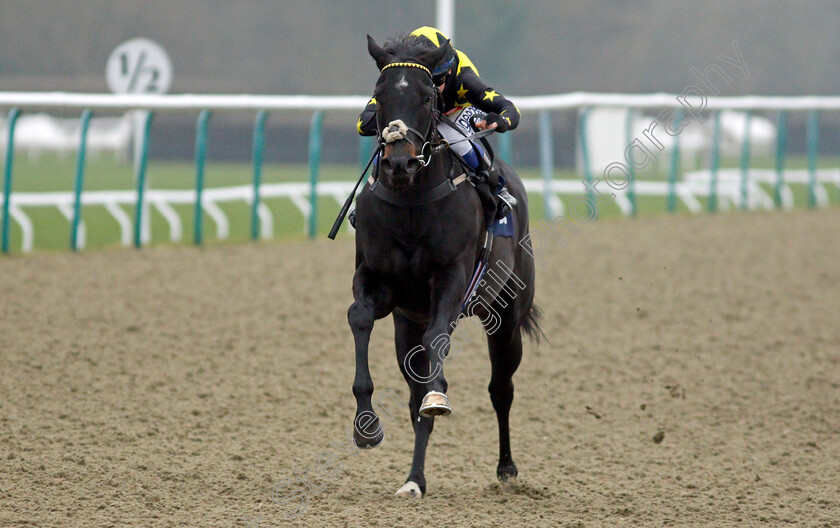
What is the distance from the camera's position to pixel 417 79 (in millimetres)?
4242

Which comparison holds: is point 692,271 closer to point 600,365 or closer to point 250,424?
point 600,365

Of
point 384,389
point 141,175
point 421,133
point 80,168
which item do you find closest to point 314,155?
point 141,175

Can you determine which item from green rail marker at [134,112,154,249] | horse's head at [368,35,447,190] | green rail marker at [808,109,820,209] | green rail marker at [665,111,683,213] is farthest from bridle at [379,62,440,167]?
green rail marker at [808,109,820,209]

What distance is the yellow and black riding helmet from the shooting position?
4.53m

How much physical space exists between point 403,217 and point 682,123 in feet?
28.6

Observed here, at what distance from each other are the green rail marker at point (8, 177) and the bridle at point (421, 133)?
5.56 metres

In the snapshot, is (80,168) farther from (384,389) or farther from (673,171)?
(673,171)

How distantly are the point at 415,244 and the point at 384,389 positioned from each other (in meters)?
2.49

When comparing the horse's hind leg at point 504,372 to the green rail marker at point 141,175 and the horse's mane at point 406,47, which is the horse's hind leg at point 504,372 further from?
the green rail marker at point 141,175

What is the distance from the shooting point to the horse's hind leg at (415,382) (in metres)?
4.89

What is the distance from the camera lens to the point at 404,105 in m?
4.20

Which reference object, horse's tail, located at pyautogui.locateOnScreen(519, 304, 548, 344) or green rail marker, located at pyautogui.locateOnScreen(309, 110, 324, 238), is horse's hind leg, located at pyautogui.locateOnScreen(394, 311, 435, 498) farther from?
green rail marker, located at pyautogui.locateOnScreen(309, 110, 324, 238)

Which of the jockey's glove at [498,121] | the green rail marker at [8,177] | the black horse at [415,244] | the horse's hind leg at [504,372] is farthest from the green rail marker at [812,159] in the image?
the jockey's glove at [498,121]

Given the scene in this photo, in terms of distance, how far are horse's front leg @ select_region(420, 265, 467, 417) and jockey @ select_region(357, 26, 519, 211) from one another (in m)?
0.56
